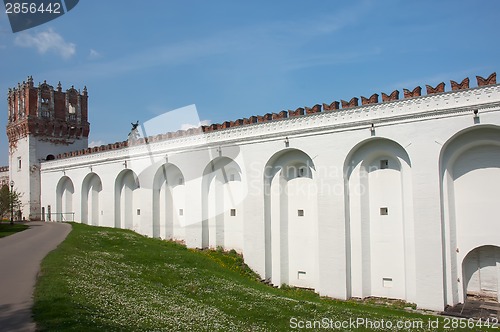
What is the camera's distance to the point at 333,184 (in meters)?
17.9

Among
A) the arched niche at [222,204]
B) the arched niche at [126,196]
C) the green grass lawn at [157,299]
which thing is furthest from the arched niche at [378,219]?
the arched niche at [126,196]

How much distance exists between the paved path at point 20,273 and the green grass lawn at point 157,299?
0.30m

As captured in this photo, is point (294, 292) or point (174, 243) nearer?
point (294, 292)

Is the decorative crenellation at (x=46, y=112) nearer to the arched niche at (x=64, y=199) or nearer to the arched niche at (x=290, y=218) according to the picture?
the arched niche at (x=64, y=199)

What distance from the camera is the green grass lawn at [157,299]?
922cm

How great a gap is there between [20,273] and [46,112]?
26659mm

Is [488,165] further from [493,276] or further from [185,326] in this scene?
[185,326]

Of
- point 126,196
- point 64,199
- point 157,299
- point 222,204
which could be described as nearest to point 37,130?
point 64,199

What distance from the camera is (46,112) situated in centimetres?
3594

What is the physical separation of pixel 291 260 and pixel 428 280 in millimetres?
6686

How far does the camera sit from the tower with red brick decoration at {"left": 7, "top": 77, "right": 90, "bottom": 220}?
35.2 meters

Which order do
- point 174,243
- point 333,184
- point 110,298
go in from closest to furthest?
point 110,298 < point 333,184 < point 174,243

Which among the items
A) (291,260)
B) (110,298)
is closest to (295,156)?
(291,260)

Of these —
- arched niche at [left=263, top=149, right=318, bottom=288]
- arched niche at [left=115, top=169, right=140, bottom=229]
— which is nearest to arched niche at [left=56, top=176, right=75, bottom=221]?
arched niche at [left=115, top=169, right=140, bottom=229]
